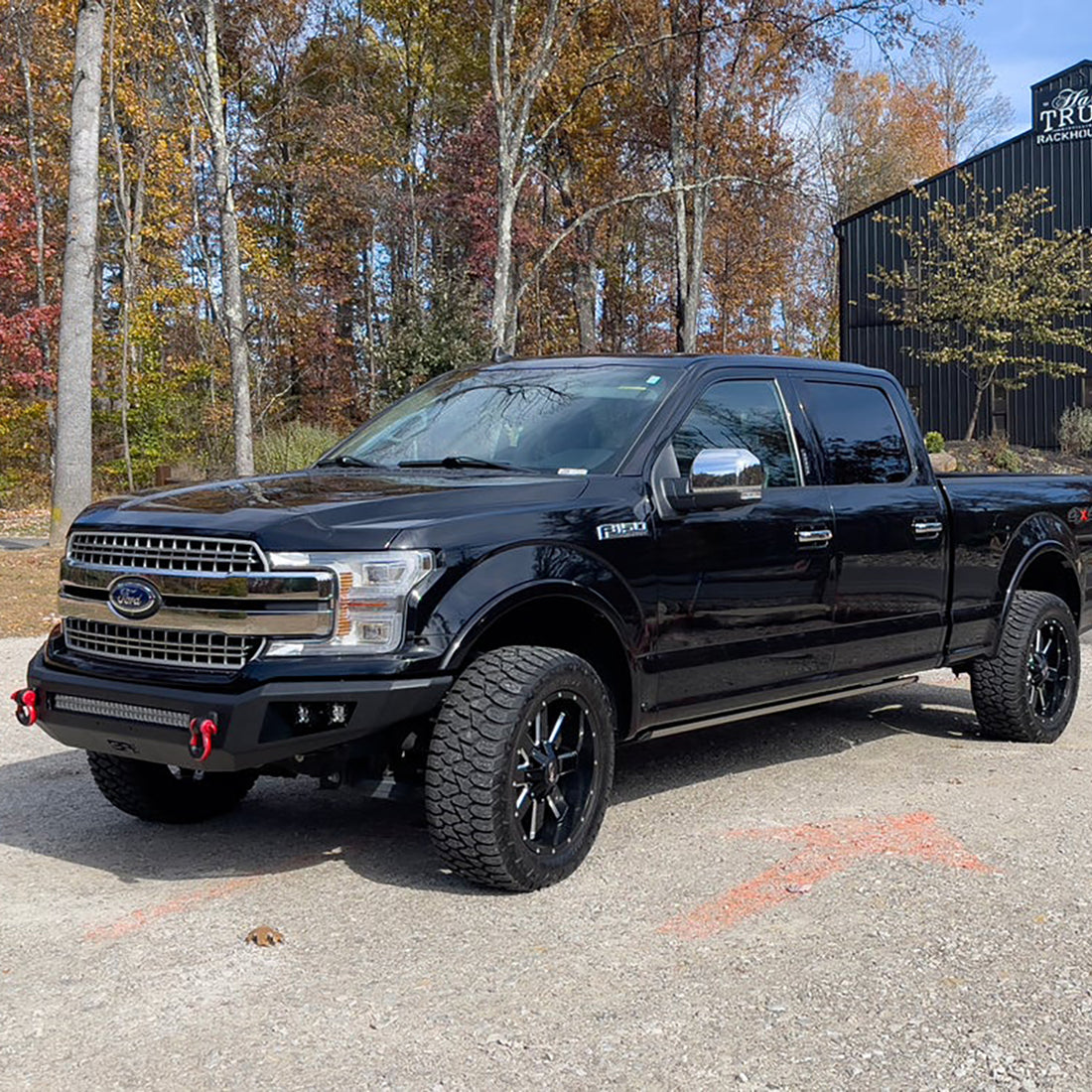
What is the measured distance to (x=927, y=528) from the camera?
263 inches

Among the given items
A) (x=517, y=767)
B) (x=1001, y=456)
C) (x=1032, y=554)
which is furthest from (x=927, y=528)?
(x=1001, y=456)

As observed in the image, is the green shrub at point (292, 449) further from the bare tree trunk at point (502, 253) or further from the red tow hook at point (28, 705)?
the red tow hook at point (28, 705)

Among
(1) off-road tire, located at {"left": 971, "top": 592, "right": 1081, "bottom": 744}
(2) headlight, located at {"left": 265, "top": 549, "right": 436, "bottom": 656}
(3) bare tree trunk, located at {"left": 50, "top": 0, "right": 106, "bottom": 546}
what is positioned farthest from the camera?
(3) bare tree trunk, located at {"left": 50, "top": 0, "right": 106, "bottom": 546}

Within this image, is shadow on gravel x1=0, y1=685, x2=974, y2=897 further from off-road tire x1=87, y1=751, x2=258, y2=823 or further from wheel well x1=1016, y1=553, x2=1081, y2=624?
wheel well x1=1016, y1=553, x2=1081, y2=624

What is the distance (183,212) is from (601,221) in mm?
15410

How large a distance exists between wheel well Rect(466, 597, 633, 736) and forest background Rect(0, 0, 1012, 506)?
51.5 ft

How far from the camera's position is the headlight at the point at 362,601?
4414 mm

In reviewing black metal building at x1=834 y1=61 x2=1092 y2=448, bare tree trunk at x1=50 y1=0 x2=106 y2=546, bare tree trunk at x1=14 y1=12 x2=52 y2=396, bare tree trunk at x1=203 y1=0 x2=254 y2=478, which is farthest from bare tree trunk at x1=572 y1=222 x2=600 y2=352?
bare tree trunk at x1=50 y1=0 x2=106 y2=546

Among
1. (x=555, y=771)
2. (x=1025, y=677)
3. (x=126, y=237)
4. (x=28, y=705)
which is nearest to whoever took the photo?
(x=555, y=771)

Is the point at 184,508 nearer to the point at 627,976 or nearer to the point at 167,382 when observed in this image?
the point at 627,976

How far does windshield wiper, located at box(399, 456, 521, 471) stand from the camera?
5488 millimetres

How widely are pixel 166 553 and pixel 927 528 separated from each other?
3.76 m

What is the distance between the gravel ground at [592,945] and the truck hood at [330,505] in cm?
99

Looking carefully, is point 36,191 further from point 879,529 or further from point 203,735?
point 203,735
